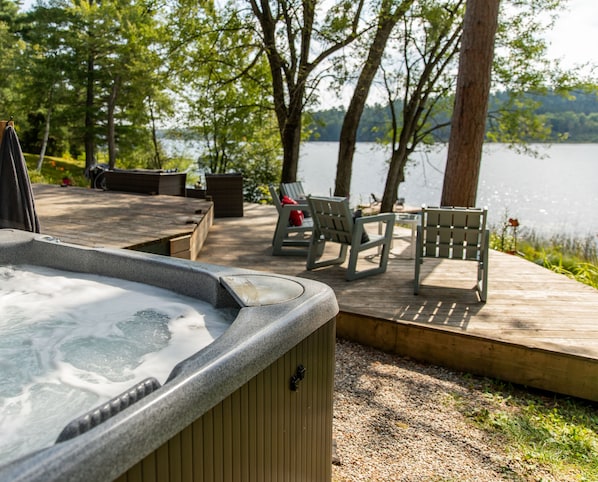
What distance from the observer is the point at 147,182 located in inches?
311

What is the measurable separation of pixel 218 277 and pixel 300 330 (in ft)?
2.25

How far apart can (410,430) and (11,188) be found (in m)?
2.83

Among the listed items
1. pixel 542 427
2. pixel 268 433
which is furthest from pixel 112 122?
pixel 268 433

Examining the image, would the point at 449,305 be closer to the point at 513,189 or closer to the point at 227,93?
the point at 227,93

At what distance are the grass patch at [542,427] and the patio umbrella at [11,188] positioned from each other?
9.64ft

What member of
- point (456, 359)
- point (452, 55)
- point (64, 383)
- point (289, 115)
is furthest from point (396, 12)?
point (64, 383)

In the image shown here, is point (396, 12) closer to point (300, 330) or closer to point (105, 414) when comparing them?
point (300, 330)

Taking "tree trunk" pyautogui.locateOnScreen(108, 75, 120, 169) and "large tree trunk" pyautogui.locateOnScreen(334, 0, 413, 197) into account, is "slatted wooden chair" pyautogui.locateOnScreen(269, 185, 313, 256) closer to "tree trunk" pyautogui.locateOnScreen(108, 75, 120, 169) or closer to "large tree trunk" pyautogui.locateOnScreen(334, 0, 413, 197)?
"large tree trunk" pyautogui.locateOnScreen(334, 0, 413, 197)

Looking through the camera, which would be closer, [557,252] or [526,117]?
[557,252]

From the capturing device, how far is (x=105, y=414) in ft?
3.29

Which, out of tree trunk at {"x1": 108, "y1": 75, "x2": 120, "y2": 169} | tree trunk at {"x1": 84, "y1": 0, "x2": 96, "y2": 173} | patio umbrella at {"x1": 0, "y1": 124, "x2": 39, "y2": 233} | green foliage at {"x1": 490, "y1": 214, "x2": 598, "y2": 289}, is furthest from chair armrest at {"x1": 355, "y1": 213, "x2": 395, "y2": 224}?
tree trunk at {"x1": 84, "y1": 0, "x2": 96, "y2": 173}

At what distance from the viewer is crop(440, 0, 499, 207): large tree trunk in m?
4.89

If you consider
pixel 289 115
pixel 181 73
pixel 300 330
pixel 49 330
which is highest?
pixel 181 73

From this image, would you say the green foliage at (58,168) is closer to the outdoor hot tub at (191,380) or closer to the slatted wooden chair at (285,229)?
the slatted wooden chair at (285,229)
